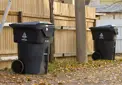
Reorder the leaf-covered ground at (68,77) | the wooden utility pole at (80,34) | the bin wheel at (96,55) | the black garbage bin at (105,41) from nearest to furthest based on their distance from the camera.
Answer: the leaf-covered ground at (68,77) → the wooden utility pole at (80,34) → the black garbage bin at (105,41) → the bin wheel at (96,55)

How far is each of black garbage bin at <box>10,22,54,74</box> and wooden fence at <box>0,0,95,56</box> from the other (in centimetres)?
154

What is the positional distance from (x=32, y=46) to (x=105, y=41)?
22.5 ft

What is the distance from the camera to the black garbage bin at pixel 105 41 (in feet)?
57.0

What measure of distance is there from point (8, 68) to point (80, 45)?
3.86m

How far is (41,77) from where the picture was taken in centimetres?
1078

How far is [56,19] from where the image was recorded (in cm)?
1570

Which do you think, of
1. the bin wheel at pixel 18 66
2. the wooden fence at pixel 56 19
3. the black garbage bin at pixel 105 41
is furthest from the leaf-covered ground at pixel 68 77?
the black garbage bin at pixel 105 41

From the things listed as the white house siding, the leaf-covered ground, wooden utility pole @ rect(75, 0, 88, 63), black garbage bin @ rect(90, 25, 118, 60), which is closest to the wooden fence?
wooden utility pole @ rect(75, 0, 88, 63)

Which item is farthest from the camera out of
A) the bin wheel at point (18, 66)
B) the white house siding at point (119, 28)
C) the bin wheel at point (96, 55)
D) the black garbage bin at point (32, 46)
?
the white house siding at point (119, 28)

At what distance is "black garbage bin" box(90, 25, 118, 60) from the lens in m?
17.4

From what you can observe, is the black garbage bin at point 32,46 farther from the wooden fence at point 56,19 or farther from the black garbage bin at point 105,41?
the black garbage bin at point 105,41

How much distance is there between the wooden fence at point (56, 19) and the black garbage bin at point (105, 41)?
965 mm

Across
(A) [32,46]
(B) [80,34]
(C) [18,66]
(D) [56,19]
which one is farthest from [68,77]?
(D) [56,19]

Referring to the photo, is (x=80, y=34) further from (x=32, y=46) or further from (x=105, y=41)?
(x=32, y=46)
